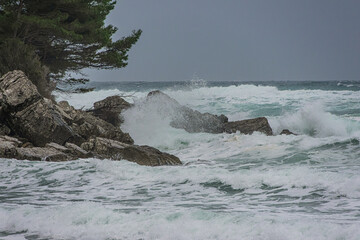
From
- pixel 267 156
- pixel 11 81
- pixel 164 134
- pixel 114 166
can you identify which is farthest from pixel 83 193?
pixel 164 134

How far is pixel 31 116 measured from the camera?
14.2 m

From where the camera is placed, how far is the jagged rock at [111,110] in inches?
843

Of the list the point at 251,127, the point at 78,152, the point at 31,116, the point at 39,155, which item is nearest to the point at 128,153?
the point at 78,152

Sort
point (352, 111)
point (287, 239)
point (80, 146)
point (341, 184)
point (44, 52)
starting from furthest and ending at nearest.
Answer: point (352, 111) → point (44, 52) → point (80, 146) → point (341, 184) → point (287, 239)

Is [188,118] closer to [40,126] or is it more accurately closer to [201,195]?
[40,126]

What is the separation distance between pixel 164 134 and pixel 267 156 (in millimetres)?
6773

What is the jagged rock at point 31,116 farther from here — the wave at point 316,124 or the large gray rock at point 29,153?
the wave at point 316,124

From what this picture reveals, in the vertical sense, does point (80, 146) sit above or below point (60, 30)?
below

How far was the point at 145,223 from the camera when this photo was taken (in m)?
6.70

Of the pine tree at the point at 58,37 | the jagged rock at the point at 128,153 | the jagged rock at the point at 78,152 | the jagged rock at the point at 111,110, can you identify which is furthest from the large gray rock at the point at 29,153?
the jagged rock at the point at 111,110

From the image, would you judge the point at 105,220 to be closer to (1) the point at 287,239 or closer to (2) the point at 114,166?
(1) the point at 287,239

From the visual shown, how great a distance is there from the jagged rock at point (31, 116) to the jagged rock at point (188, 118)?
721 cm

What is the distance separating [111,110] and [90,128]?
577 centimetres

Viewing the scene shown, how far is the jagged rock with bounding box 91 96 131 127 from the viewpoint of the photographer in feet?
70.2
